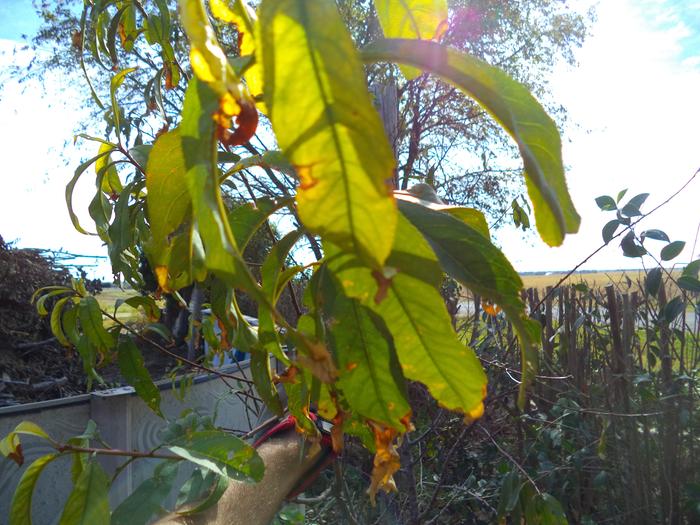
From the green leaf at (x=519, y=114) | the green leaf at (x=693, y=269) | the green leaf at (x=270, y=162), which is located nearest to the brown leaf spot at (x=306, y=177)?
the green leaf at (x=519, y=114)

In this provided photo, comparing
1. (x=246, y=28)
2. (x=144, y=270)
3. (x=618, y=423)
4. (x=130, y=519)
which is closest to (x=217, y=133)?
(x=246, y=28)

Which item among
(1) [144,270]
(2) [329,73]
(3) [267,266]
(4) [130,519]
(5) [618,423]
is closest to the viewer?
(2) [329,73]

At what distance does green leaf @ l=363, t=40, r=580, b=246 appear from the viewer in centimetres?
31

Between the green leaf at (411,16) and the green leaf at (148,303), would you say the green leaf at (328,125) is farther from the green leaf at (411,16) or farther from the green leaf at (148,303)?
the green leaf at (148,303)

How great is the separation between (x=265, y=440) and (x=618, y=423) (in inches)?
71.2

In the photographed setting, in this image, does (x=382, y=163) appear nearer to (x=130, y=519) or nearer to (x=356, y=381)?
(x=356, y=381)

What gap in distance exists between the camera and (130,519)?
0.64 meters

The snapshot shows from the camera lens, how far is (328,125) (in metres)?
0.24

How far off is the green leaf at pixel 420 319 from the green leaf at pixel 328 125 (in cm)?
9

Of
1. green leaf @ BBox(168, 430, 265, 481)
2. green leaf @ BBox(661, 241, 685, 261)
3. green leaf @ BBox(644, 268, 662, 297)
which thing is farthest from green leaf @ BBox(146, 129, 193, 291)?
green leaf @ BBox(644, 268, 662, 297)

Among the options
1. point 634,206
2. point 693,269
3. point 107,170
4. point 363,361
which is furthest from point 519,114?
point 693,269

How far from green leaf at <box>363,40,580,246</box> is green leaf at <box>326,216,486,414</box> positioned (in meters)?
0.07

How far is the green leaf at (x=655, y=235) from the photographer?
1896 millimetres

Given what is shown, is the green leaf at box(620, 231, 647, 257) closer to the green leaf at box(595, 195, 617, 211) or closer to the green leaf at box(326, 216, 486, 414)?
the green leaf at box(595, 195, 617, 211)
